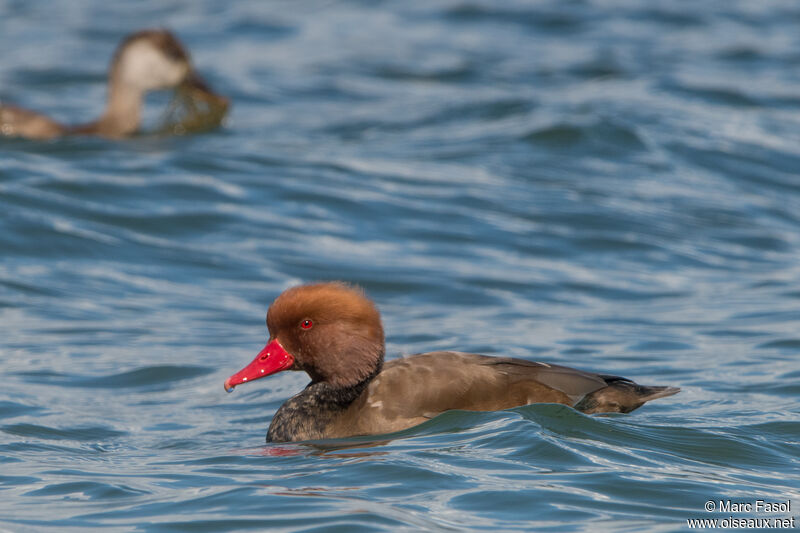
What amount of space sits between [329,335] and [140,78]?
9.15 metres

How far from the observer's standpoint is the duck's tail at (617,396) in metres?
6.34

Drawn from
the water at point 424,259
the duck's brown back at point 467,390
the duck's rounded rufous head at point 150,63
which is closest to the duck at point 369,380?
the duck's brown back at point 467,390

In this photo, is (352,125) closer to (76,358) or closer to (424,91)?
(424,91)

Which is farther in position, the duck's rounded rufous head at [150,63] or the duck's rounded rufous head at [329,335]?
the duck's rounded rufous head at [150,63]

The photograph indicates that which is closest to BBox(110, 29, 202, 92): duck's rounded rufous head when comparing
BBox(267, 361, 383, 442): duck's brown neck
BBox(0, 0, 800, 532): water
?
BBox(0, 0, 800, 532): water

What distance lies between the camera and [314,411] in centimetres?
629

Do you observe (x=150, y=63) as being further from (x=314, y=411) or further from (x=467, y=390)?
(x=467, y=390)

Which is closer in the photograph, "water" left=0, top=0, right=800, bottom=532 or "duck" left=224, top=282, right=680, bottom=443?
Answer: "water" left=0, top=0, right=800, bottom=532

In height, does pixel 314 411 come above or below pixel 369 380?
below

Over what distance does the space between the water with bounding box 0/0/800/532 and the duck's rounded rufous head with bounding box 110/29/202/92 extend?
74 cm

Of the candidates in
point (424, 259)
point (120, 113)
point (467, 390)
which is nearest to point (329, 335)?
point (467, 390)

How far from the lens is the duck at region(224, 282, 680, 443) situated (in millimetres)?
6125

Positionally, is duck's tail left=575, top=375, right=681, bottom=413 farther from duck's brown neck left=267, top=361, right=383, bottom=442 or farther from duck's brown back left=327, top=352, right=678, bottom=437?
duck's brown neck left=267, top=361, right=383, bottom=442

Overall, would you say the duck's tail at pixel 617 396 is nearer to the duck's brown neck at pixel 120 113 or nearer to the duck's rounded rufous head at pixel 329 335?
the duck's rounded rufous head at pixel 329 335
